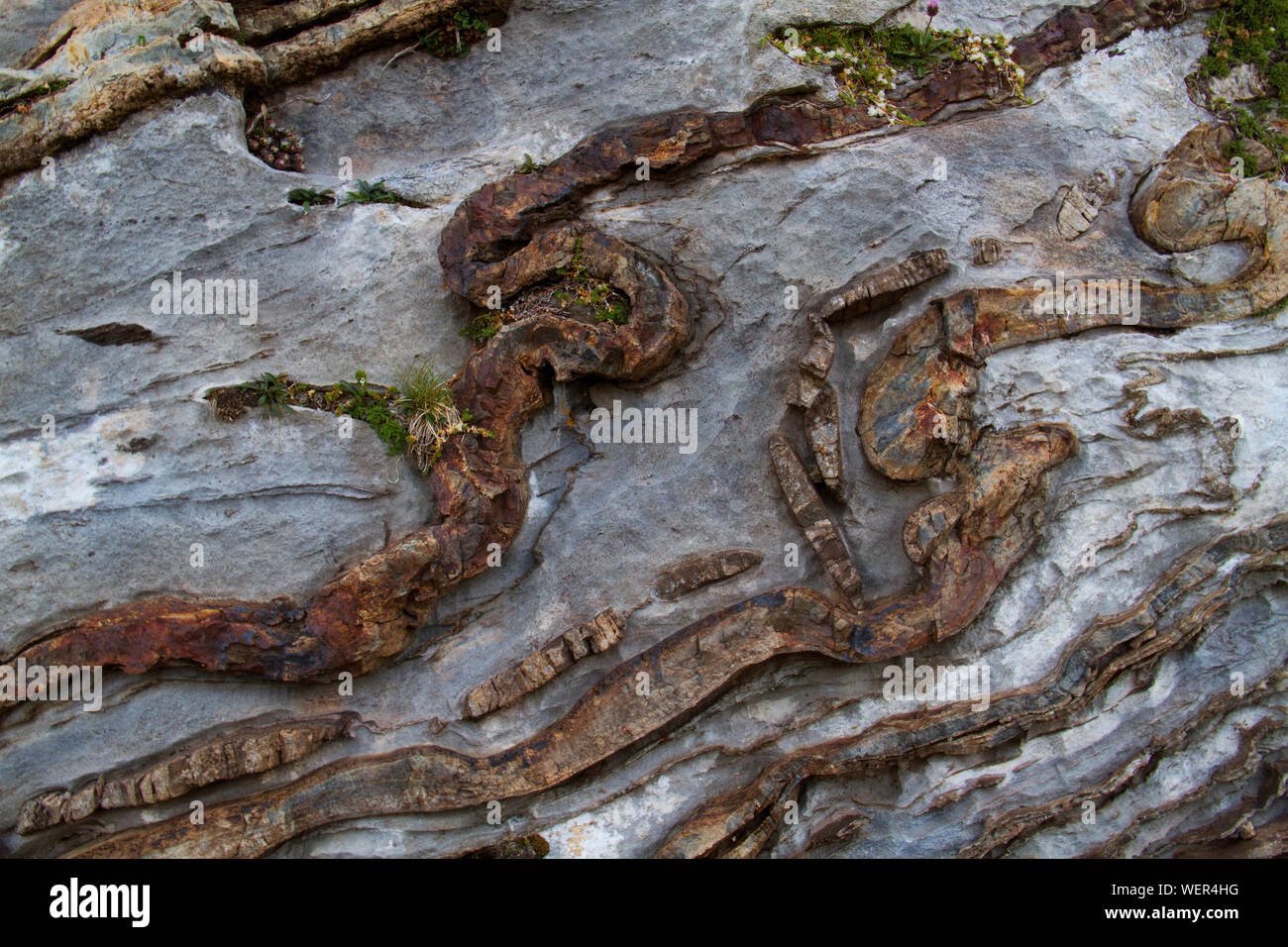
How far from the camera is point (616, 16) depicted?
9516 mm

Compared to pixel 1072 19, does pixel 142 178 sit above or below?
below

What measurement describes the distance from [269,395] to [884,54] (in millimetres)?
7114

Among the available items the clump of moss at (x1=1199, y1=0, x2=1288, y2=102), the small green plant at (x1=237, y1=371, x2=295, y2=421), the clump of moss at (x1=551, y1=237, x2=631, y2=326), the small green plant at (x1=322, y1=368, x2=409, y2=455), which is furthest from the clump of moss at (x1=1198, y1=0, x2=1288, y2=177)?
the small green plant at (x1=237, y1=371, x2=295, y2=421)

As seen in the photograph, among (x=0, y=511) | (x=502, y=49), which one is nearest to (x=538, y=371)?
(x=502, y=49)

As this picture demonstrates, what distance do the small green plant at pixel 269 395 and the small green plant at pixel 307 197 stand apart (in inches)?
72.5

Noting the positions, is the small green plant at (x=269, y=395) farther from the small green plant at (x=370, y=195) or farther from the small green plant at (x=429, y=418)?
the small green plant at (x=370, y=195)

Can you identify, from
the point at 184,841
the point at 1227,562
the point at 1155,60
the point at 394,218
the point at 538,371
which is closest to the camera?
the point at 184,841

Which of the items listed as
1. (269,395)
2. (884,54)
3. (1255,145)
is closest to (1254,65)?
(1255,145)

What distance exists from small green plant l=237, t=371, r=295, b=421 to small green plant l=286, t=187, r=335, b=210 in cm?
184

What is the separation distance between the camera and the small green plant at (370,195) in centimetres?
920

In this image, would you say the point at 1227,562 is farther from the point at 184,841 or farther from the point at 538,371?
the point at 184,841

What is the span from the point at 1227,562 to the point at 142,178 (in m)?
10.7

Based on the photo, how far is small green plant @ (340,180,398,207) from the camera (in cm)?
920

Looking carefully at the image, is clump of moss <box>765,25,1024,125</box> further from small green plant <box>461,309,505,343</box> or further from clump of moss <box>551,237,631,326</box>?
small green plant <box>461,309,505,343</box>
